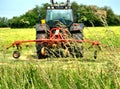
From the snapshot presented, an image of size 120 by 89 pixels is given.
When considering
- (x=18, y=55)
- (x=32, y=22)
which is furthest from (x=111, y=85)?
(x=32, y=22)

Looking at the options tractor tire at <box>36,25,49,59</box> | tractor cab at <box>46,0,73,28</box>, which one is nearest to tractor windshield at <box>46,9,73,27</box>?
tractor cab at <box>46,0,73,28</box>

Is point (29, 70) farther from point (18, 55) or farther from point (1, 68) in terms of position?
point (18, 55)

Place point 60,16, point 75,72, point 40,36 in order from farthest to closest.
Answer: point 60,16 < point 40,36 < point 75,72

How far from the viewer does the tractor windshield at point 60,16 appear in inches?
561

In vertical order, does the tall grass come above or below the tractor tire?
above

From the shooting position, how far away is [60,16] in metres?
14.4

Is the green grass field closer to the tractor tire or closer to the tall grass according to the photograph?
the tall grass

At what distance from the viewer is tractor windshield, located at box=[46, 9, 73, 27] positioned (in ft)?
46.8

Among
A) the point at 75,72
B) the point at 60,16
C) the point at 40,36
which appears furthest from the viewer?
the point at 60,16

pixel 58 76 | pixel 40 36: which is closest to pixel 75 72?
pixel 58 76

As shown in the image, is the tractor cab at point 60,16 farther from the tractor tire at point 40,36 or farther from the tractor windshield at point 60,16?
the tractor tire at point 40,36

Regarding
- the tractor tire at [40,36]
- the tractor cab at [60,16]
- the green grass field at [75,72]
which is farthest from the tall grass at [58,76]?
the tractor cab at [60,16]

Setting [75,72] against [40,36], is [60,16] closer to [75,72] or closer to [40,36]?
[40,36]

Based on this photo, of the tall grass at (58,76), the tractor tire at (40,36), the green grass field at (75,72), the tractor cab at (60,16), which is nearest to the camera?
the green grass field at (75,72)
